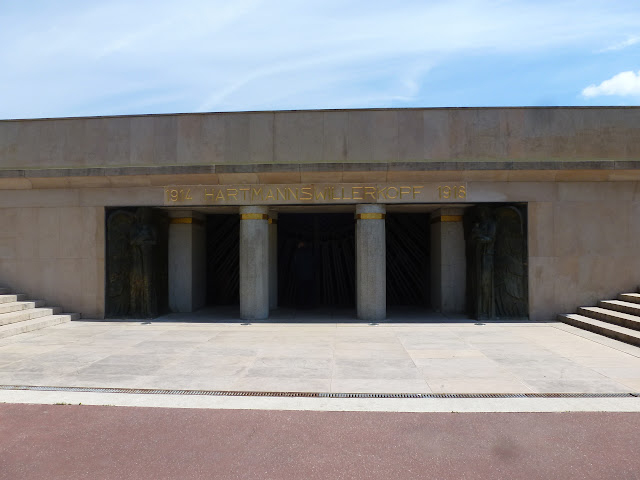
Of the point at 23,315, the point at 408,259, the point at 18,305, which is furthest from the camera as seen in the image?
the point at 408,259

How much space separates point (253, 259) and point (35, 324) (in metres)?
5.13

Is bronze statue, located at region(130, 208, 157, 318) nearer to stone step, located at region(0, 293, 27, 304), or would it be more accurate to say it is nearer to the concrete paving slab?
the concrete paving slab

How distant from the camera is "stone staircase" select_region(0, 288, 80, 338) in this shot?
10.1 meters

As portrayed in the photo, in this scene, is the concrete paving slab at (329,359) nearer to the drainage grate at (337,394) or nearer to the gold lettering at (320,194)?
the drainage grate at (337,394)

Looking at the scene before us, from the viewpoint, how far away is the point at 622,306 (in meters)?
10.7

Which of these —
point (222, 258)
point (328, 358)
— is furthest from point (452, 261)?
point (222, 258)

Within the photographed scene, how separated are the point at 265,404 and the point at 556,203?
960 cm

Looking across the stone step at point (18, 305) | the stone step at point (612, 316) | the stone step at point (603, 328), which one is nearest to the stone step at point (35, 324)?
the stone step at point (18, 305)

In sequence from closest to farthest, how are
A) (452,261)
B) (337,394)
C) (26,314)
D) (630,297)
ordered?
(337,394)
(26,314)
(630,297)
(452,261)

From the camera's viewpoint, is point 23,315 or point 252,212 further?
point 252,212

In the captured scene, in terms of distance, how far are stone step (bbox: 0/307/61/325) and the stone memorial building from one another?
58 cm

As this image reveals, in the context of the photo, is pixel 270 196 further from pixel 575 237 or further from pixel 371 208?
pixel 575 237

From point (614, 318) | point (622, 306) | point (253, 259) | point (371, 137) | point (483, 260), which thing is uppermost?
point (371, 137)

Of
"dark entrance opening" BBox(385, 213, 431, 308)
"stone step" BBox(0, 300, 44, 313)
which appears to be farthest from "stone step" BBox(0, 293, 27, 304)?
"dark entrance opening" BBox(385, 213, 431, 308)
